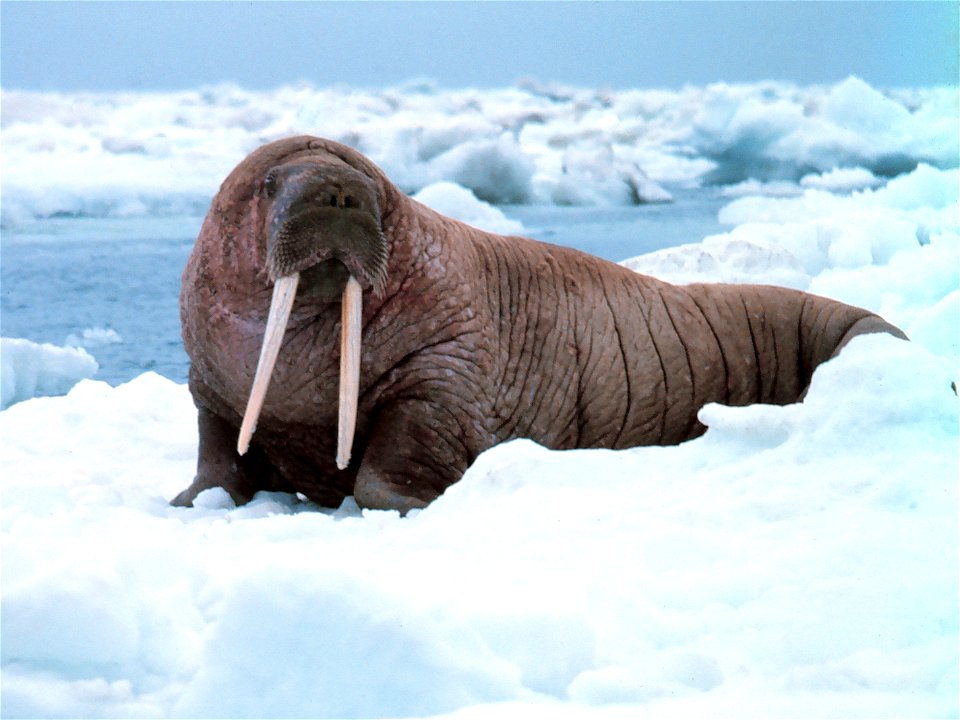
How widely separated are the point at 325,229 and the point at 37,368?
20.3 feet

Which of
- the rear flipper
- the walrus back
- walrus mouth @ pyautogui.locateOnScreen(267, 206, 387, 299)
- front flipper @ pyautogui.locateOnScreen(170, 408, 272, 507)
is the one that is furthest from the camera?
the rear flipper

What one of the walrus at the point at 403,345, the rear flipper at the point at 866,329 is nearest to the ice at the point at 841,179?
the rear flipper at the point at 866,329

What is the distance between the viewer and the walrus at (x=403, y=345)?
4.37 meters

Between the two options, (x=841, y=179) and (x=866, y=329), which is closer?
(x=866, y=329)

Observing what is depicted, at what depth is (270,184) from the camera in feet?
14.9

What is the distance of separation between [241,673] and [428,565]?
2.13 feet

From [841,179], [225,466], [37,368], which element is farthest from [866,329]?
[841,179]

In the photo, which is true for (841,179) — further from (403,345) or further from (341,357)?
(341,357)

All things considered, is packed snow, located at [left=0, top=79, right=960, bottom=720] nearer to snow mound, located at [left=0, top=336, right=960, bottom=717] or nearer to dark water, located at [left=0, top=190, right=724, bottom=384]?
snow mound, located at [left=0, top=336, right=960, bottom=717]

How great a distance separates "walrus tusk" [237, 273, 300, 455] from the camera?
413cm

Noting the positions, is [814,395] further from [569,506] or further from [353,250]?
[353,250]

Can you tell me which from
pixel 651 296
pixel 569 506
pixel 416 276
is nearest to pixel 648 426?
pixel 651 296

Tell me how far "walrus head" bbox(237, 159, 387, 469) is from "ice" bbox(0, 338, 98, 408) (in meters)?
5.64

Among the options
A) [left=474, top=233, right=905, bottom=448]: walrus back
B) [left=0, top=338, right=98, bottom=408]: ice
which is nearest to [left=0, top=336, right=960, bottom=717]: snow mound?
[left=474, top=233, right=905, bottom=448]: walrus back
